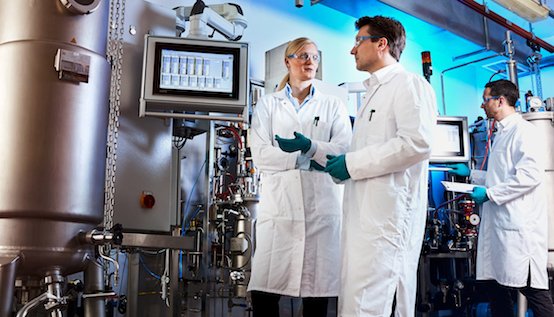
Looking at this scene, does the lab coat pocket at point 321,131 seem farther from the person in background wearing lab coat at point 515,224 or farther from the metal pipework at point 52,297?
the person in background wearing lab coat at point 515,224

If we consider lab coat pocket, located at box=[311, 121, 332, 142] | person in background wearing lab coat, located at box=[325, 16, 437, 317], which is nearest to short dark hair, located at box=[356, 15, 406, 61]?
person in background wearing lab coat, located at box=[325, 16, 437, 317]

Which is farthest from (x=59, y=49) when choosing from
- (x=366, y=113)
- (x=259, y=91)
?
(x=259, y=91)

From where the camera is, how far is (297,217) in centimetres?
193

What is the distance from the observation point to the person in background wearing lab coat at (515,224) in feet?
9.16

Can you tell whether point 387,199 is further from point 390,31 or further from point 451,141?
point 451,141

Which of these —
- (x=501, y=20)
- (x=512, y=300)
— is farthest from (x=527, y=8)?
(x=512, y=300)

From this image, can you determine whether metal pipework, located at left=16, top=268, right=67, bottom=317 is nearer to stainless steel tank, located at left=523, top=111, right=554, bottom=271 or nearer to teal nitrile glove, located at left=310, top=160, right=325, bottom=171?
teal nitrile glove, located at left=310, top=160, right=325, bottom=171

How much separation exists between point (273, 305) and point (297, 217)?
1.26ft

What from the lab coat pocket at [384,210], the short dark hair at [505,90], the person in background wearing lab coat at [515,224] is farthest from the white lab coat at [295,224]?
the short dark hair at [505,90]

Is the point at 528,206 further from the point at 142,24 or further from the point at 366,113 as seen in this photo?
the point at 142,24

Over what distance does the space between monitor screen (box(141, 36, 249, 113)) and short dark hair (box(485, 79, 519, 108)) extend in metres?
1.87

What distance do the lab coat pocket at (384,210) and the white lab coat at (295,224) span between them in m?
0.32

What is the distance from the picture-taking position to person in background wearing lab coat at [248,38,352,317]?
1.90 metres

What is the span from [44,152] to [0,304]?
0.47 metres
